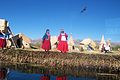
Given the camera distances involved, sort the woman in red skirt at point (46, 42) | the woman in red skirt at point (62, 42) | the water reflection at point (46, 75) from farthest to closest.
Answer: the woman in red skirt at point (46, 42) → the woman in red skirt at point (62, 42) → the water reflection at point (46, 75)

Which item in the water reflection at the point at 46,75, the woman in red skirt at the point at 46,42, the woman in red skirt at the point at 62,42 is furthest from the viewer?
the woman in red skirt at the point at 46,42

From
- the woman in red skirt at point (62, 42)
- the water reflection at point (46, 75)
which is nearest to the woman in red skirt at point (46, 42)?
→ the woman in red skirt at point (62, 42)

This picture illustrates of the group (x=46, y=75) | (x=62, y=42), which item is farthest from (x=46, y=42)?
(x=46, y=75)

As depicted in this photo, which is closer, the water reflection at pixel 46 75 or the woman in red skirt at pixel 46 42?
the water reflection at pixel 46 75

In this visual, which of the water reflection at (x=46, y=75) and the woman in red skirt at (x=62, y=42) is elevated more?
the woman in red skirt at (x=62, y=42)

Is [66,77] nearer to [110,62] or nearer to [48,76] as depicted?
[48,76]

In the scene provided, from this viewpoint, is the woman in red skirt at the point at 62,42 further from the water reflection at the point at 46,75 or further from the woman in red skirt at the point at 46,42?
the water reflection at the point at 46,75

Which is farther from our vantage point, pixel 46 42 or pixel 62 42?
pixel 46 42

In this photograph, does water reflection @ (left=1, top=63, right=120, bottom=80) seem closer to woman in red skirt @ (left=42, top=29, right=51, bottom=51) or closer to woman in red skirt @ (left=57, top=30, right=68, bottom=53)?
woman in red skirt @ (left=57, top=30, right=68, bottom=53)

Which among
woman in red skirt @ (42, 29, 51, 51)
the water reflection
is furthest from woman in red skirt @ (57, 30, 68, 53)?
the water reflection

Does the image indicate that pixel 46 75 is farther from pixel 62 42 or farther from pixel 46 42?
pixel 46 42

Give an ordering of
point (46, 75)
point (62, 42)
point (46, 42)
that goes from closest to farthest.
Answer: point (46, 75) → point (62, 42) → point (46, 42)

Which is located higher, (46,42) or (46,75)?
(46,42)

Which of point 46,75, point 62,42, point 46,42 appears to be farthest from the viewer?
point 46,42
